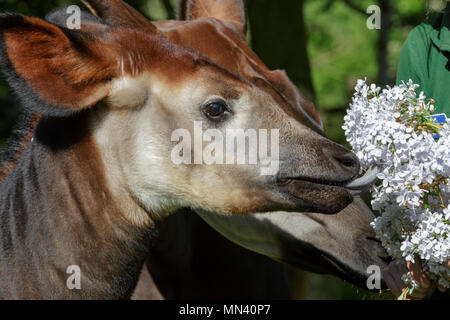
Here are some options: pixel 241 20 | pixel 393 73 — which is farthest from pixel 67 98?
pixel 393 73

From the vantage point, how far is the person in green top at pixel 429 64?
333 cm

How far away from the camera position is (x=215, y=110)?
2.94 metres

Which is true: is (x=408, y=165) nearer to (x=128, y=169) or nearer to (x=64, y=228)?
(x=128, y=169)

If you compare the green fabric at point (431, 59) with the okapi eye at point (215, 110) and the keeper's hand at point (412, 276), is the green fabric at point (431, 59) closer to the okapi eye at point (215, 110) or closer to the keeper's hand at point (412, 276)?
the keeper's hand at point (412, 276)

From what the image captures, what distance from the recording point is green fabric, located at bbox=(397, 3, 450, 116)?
340 centimetres

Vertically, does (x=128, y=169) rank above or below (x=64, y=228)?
above

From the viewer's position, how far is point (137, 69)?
295cm

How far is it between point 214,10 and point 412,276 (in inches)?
79.9

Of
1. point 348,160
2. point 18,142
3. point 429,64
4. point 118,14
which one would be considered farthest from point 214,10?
point 348,160

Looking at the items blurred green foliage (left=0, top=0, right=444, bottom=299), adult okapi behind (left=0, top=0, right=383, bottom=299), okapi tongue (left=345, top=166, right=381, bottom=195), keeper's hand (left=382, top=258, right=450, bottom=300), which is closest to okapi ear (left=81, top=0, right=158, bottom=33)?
adult okapi behind (left=0, top=0, right=383, bottom=299)

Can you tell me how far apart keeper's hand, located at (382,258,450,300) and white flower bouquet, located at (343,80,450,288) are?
4 centimetres

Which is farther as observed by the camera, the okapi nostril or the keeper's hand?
the keeper's hand

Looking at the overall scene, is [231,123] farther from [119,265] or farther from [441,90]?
[441,90]

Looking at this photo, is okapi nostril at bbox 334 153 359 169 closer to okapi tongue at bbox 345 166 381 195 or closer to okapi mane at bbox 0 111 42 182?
okapi tongue at bbox 345 166 381 195
